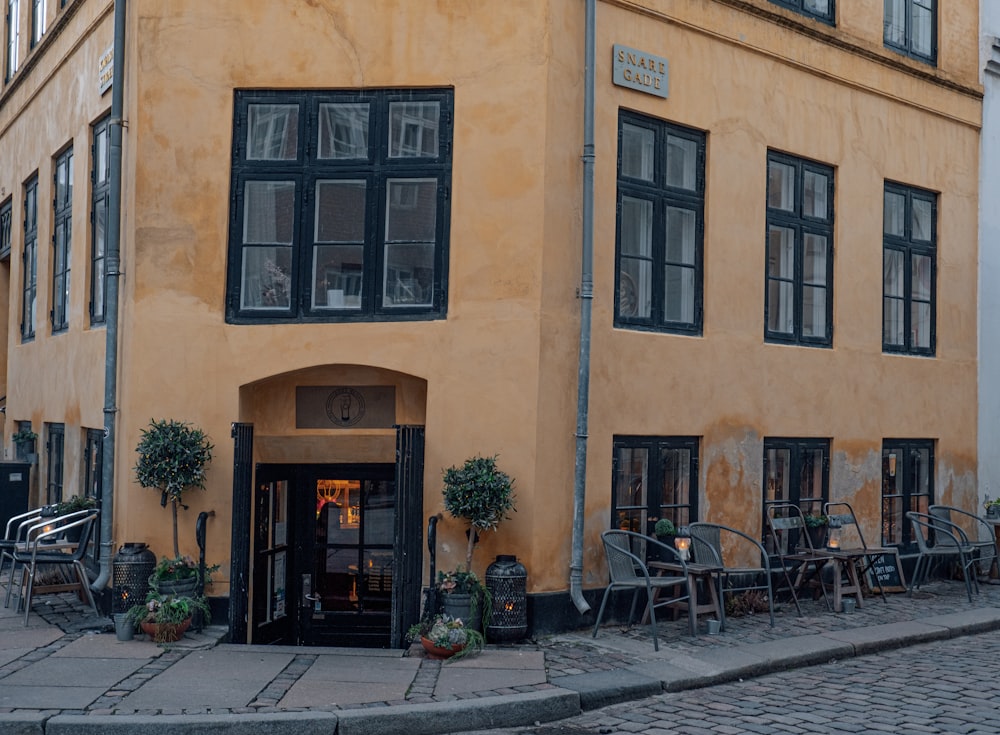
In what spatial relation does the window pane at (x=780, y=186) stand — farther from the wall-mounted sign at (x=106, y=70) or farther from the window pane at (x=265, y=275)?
the wall-mounted sign at (x=106, y=70)

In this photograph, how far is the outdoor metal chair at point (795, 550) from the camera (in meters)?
12.9

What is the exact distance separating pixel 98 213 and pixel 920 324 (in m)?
9.86

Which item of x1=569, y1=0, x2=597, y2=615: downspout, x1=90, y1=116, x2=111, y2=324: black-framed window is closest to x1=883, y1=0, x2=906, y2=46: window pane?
x1=569, y1=0, x2=597, y2=615: downspout

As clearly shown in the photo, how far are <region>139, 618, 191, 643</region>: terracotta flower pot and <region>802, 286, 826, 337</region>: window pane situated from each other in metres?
7.46

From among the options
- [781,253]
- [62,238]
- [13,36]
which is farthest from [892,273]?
[13,36]

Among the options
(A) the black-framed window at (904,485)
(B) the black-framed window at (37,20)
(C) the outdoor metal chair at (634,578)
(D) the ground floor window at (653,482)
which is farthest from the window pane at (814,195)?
(B) the black-framed window at (37,20)

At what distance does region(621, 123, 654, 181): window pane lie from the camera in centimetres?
1201

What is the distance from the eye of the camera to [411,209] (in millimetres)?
11258

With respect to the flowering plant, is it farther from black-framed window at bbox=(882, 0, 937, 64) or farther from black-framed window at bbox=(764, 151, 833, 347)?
black-framed window at bbox=(882, 0, 937, 64)

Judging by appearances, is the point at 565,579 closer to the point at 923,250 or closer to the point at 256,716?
the point at 256,716

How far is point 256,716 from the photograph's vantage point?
8.09 meters

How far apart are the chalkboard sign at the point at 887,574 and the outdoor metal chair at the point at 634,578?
3298 mm

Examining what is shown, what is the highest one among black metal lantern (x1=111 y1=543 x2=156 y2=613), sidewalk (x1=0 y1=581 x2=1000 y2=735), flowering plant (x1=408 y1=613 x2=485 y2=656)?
black metal lantern (x1=111 y1=543 x2=156 y2=613)

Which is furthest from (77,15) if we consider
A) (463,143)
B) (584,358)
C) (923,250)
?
(923,250)
